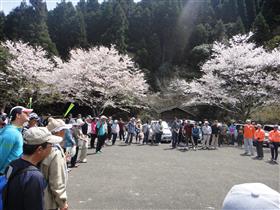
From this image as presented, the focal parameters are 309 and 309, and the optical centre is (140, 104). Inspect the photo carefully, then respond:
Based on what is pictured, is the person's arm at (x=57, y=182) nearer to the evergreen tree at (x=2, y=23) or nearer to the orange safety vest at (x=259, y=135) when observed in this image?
the orange safety vest at (x=259, y=135)

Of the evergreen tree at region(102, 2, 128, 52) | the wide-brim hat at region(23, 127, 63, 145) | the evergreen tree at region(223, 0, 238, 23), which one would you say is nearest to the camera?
the wide-brim hat at region(23, 127, 63, 145)

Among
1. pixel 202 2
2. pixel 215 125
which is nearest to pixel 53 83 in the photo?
pixel 215 125

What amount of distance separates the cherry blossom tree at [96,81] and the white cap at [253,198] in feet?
93.0

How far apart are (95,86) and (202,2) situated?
3094cm

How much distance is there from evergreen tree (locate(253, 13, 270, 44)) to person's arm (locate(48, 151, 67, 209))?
1547 inches

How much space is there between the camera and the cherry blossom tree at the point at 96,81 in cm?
2980

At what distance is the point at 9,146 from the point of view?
13.2 ft

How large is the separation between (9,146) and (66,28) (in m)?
44.7

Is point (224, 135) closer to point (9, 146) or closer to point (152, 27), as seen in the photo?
point (9, 146)

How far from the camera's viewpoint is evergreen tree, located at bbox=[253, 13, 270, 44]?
38.6 m

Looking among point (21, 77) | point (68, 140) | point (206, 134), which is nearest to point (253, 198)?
point (68, 140)

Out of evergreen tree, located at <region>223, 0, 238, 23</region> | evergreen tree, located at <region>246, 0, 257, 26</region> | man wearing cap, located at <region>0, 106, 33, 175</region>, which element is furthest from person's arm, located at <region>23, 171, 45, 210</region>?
evergreen tree, located at <region>223, 0, 238, 23</region>

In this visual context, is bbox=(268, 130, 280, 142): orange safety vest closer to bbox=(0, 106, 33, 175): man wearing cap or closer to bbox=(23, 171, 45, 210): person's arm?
bbox=(0, 106, 33, 175): man wearing cap

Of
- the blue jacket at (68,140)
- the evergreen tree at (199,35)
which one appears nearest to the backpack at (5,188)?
the blue jacket at (68,140)
